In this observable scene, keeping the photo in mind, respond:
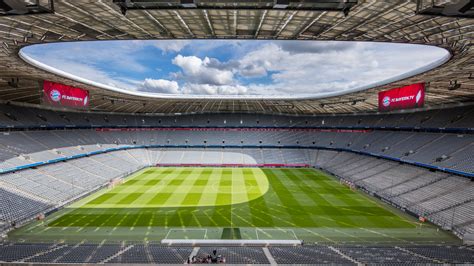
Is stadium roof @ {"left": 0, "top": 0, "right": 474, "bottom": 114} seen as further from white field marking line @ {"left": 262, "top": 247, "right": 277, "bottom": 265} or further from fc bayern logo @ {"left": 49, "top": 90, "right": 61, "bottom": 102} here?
white field marking line @ {"left": 262, "top": 247, "right": 277, "bottom": 265}

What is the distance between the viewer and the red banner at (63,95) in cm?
2380

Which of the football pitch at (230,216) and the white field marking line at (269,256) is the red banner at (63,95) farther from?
the white field marking line at (269,256)

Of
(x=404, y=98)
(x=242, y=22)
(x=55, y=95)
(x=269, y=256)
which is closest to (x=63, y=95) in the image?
(x=55, y=95)

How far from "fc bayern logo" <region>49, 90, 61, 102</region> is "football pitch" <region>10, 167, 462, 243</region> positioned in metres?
10.6

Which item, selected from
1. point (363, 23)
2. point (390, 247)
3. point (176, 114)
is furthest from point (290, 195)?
point (176, 114)

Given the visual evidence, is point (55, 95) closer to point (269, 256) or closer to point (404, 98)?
point (269, 256)

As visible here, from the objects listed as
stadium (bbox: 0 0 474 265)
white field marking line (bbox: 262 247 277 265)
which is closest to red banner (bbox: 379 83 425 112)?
stadium (bbox: 0 0 474 265)

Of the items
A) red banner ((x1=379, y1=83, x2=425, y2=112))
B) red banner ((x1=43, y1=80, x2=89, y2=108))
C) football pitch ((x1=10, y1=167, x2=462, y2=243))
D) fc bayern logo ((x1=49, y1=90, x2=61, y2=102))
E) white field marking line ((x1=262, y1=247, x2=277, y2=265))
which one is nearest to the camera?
white field marking line ((x1=262, y1=247, x2=277, y2=265))

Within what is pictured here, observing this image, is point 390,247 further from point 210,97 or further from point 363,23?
point 210,97

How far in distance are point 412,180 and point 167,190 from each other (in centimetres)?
2921

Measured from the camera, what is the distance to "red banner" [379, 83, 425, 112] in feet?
77.4

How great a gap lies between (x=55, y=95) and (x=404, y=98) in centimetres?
3265

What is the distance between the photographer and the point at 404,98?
83.6ft

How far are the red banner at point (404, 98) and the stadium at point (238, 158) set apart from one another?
0.14 meters
